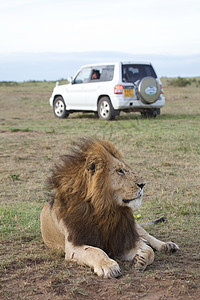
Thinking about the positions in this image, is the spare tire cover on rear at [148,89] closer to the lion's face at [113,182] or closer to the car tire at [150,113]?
the car tire at [150,113]

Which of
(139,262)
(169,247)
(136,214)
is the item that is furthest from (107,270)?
(136,214)

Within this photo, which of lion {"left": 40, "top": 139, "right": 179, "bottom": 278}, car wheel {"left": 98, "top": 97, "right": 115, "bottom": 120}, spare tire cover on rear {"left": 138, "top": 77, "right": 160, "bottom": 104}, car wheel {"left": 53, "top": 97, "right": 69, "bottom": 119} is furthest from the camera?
car wheel {"left": 53, "top": 97, "right": 69, "bottom": 119}

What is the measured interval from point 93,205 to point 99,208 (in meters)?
0.07

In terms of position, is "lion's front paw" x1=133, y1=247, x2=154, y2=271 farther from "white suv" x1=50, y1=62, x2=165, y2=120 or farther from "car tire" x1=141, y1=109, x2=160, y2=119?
"car tire" x1=141, y1=109, x2=160, y2=119

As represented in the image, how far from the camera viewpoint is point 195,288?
3.26 m

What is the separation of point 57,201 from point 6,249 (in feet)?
2.46

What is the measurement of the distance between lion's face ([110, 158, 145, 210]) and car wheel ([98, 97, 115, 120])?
1066 cm

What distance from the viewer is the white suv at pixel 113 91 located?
45.8 feet

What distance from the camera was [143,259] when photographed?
3715mm

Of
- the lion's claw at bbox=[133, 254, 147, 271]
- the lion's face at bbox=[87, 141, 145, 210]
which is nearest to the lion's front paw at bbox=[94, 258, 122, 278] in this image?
the lion's claw at bbox=[133, 254, 147, 271]

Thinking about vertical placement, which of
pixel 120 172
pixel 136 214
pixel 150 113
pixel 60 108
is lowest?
pixel 136 214

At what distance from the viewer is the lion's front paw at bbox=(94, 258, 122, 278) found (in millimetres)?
3404

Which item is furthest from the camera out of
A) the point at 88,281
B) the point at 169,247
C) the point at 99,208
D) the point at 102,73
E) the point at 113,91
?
the point at 102,73

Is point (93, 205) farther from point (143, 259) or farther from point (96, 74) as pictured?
point (96, 74)
